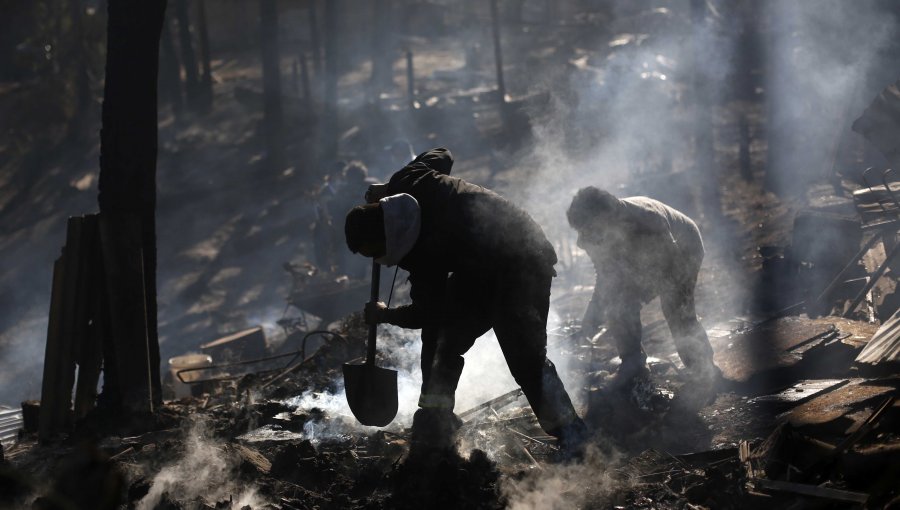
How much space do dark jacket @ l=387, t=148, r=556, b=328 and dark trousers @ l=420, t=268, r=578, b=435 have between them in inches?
2.8

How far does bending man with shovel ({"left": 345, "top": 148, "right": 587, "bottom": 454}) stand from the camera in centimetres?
464

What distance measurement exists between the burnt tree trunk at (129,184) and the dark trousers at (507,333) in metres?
2.41

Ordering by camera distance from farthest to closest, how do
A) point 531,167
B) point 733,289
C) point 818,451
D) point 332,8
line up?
point 332,8 → point 531,167 → point 733,289 → point 818,451


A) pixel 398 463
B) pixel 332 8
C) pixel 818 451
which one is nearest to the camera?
pixel 818 451

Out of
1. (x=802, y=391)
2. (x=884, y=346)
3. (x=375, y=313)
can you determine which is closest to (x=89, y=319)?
(x=375, y=313)

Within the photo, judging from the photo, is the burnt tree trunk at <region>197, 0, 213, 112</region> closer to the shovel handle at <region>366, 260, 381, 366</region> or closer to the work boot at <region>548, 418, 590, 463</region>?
the shovel handle at <region>366, 260, 381, 366</region>

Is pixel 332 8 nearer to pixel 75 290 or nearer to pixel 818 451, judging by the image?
pixel 75 290

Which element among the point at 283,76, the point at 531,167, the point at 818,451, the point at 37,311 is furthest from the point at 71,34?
the point at 818,451

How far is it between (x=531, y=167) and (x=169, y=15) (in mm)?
16290

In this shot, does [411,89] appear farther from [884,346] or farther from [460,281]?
[884,346]

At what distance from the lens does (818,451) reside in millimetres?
4164

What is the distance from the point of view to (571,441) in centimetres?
495

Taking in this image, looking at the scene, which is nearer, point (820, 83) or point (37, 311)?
point (37, 311)

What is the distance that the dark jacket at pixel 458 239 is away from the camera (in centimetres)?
472
